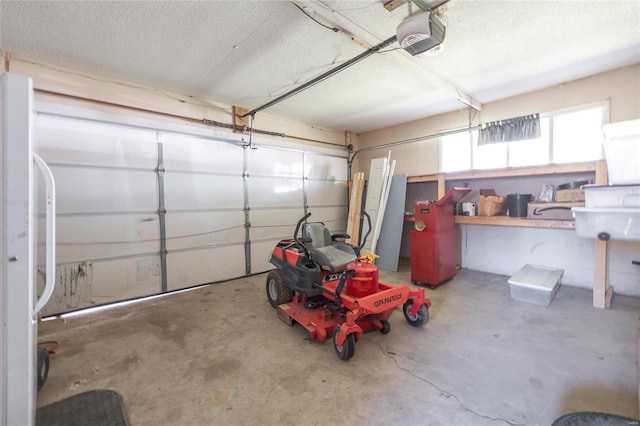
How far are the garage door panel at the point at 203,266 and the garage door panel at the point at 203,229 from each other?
0.12 meters

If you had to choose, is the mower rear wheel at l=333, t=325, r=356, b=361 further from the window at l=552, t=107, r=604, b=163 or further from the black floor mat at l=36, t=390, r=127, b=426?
the window at l=552, t=107, r=604, b=163

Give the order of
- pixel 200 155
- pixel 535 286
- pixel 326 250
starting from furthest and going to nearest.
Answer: pixel 200 155 < pixel 535 286 < pixel 326 250

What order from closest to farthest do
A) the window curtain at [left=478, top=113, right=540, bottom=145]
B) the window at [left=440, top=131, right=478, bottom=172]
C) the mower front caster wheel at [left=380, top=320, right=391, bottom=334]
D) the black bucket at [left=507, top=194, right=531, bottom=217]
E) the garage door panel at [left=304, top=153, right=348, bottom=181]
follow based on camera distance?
the mower front caster wheel at [left=380, top=320, right=391, bottom=334] < the black bucket at [left=507, top=194, right=531, bottom=217] < the window curtain at [left=478, top=113, right=540, bottom=145] < the window at [left=440, top=131, right=478, bottom=172] < the garage door panel at [left=304, top=153, right=348, bottom=181]

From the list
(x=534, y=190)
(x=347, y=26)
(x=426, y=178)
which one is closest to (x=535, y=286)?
(x=534, y=190)

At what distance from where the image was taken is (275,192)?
503 centimetres

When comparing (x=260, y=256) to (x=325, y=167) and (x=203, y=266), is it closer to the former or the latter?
(x=203, y=266)

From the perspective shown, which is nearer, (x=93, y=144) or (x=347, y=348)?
(x=347, y=348)

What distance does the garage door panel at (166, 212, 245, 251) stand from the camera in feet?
13.0

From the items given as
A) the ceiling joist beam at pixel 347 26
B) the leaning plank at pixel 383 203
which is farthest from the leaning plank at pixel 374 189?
the ceiling joist beam at pixel 347 26

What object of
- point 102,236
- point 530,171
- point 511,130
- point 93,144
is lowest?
point 102,236

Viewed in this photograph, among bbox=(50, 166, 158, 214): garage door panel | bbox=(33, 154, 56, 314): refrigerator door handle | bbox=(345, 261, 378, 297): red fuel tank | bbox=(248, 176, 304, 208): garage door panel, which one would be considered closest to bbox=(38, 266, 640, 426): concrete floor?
bbox=(345, 261, 378, 297): red fuel tank

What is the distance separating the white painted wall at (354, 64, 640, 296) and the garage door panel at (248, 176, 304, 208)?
7.30 feet

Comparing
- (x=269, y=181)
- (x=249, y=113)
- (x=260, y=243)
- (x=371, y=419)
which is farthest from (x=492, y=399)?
(x=249, y=113)

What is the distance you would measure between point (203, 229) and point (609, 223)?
16.1 feet
